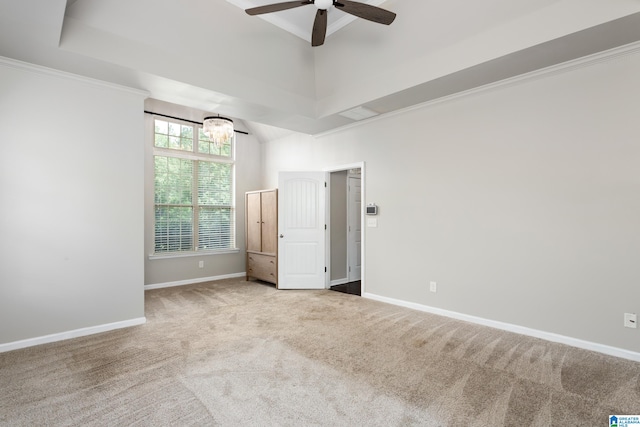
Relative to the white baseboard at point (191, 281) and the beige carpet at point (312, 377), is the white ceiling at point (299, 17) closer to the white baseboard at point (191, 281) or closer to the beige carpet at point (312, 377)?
the beige carpet at point (312, 377)

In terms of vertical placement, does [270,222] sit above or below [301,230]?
Answer: above

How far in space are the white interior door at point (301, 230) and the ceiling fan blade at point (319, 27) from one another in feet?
8.54

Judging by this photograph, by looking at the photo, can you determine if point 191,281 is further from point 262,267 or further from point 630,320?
point 630,320

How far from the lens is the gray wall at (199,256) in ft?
18.3

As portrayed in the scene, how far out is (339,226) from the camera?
591 cm

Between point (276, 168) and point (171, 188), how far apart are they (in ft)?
6.70

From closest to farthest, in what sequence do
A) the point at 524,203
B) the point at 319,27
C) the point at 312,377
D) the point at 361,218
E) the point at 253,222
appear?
the point at 312,377, the point at 319,27, the point at 524,203, the point at 361,218, the point at 253,222

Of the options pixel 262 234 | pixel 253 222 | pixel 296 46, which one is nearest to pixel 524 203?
pixel 296 46

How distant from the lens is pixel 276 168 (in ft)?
22.0

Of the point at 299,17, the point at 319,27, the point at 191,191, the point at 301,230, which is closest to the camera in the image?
the point at 319,27

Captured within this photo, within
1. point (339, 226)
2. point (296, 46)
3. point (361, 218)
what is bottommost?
point (339, 226)

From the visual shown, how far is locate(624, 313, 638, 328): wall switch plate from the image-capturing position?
2756 millimetres

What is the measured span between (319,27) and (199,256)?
465cm

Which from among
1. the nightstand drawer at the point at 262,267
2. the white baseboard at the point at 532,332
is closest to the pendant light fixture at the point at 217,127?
the nightstand drawer at the point at 262,267
